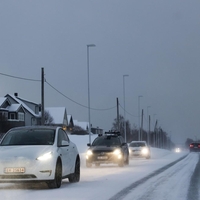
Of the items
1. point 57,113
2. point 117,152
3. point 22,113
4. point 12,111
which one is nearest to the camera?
point 117,152

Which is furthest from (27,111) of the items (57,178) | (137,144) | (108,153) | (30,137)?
(57,178)

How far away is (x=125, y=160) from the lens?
27.1 metres

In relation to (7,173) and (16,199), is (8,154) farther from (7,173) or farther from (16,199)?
(16,199)

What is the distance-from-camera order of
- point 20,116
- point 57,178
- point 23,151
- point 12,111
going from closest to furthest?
1. point 23,151
2. point 57,178
3. point 12,111
4. point 20,116

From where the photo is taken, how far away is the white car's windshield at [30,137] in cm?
1453

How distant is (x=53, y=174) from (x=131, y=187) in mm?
2115

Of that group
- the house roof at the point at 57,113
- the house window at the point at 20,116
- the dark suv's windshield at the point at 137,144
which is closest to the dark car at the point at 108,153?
the dark suv's windshield at the point at 137,144

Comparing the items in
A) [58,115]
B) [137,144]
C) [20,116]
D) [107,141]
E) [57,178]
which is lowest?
[57,178]

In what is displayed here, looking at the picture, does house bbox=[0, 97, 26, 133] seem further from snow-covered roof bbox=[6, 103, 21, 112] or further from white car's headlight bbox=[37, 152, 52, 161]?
white car's headlight bbox=[37, 152, 52, 161]

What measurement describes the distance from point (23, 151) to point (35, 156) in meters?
0.35

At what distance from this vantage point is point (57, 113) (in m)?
104

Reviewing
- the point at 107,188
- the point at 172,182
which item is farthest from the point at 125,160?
the point at 107,188

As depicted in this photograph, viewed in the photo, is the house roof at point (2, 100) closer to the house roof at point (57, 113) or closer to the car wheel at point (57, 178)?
the house roof at point (57, 113)

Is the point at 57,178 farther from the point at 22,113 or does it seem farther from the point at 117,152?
the point at 22,113
